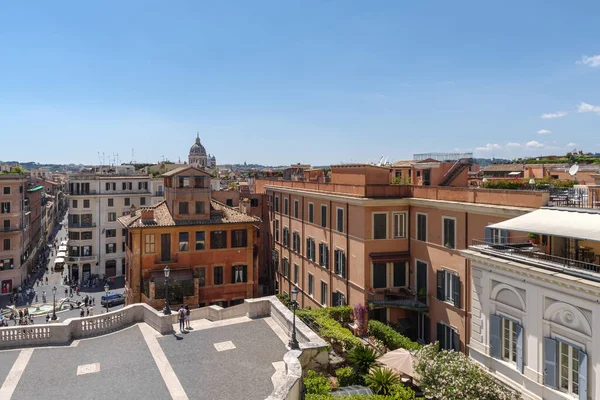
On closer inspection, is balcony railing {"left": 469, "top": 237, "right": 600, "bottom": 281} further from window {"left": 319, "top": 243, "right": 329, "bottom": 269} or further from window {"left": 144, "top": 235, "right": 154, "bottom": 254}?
window {"left": 144, "top": 235, "right": 154, "bottom": 254}

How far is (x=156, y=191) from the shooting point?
72125mm

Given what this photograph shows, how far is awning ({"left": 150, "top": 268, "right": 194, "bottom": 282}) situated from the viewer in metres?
34.3

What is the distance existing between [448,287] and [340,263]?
28.5 ft

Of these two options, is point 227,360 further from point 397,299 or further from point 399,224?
point 399,224

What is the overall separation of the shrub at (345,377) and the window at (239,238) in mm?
20834

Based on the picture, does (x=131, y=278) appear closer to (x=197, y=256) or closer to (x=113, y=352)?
(x=197, y=256)

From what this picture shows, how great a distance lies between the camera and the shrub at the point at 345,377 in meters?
18.6

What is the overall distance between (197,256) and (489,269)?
2486 cm

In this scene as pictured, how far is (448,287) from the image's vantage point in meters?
25.2

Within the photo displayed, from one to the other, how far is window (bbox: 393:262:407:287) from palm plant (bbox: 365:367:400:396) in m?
11.1

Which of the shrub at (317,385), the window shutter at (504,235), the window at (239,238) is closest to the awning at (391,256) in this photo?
the window shutter at (504,235)

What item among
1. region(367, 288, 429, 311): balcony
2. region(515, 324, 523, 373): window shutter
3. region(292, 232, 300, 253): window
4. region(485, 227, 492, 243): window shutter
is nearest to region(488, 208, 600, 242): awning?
region(485, 227, 492, 243): window shutter

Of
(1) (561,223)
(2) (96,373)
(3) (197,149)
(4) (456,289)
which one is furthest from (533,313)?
(3) (197,149)

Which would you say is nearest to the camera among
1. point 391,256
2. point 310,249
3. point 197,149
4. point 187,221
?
point 391,256
